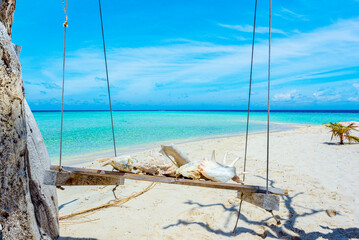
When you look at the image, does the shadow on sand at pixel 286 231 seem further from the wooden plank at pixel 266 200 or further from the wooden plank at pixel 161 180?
the wooden plank at pixel 161 180

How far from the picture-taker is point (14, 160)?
1857mm

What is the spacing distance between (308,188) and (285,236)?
1.78 m

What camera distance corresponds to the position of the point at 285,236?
259 centimetres

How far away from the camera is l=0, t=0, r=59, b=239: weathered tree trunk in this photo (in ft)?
5.76

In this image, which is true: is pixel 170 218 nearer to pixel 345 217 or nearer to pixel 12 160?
pixel 12 160

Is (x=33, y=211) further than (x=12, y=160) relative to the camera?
Yes

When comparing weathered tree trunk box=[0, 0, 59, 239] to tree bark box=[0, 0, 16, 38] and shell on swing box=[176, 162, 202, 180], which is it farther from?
shell on swing box=[176, 162, 202, 180]

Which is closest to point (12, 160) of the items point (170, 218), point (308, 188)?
point (170, 218)

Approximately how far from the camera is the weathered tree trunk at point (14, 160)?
176 centimetres

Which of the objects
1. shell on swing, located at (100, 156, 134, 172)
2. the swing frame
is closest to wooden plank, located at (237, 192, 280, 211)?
the swing frame

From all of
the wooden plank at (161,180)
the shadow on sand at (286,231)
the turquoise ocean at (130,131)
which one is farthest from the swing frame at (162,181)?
the turquoise ocean at (130,131)

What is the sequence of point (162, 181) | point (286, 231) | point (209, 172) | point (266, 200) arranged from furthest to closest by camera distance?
point (286, 231)
point (209, 172)
point (162, 181)
point (266, 200)

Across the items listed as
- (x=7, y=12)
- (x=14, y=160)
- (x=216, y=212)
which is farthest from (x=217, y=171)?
(x=7, y=12)

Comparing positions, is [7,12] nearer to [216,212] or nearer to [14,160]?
[14,160]
